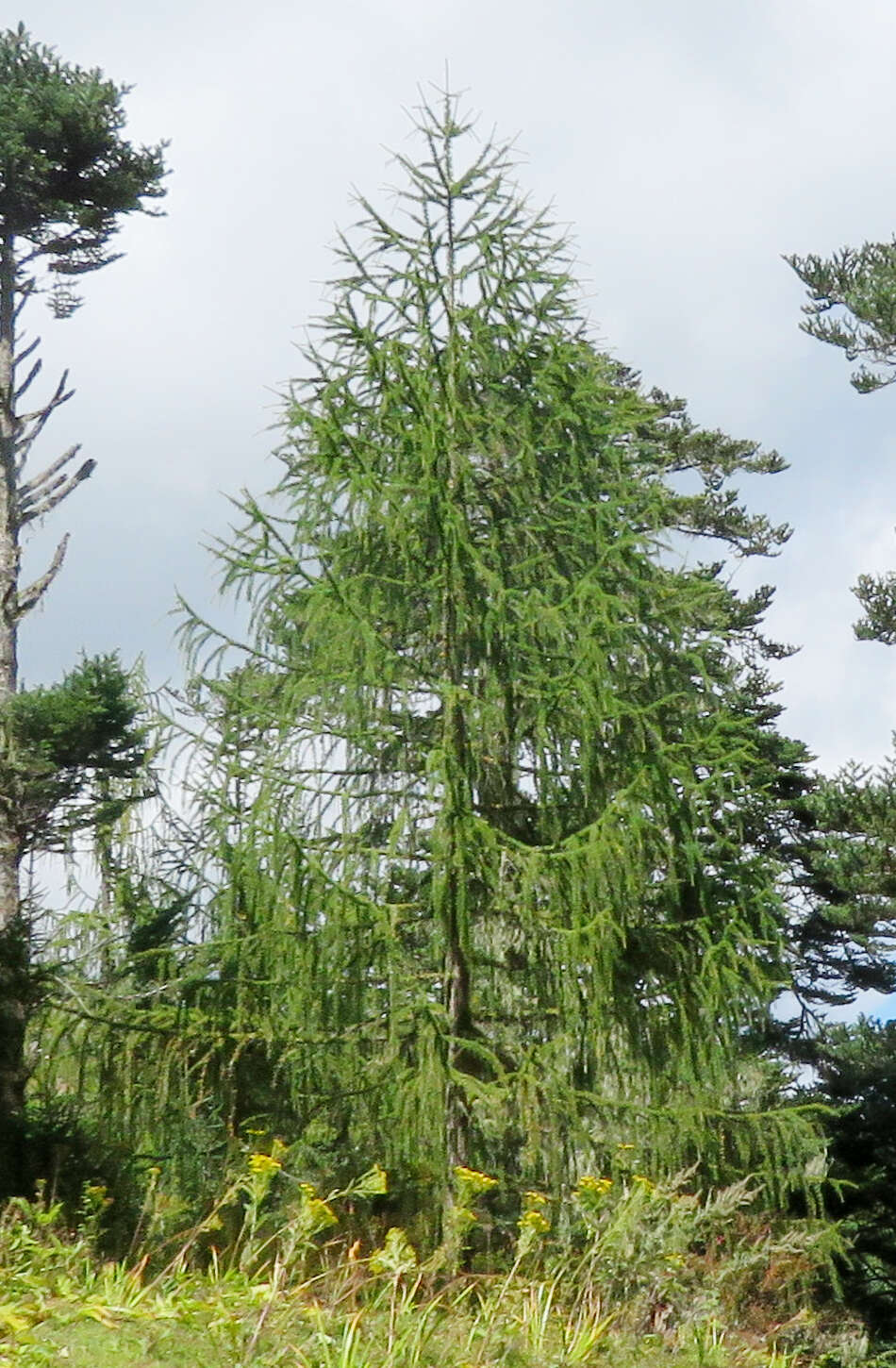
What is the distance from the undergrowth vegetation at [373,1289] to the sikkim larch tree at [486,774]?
53cm

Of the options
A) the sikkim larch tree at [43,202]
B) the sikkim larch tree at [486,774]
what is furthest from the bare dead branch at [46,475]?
the sikkim larch tree at [486,774]

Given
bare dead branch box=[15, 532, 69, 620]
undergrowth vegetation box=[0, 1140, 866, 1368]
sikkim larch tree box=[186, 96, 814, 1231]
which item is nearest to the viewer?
undergrowth vegetation box=[0, 1140, 866, 1368]

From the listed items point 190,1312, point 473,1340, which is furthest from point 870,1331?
point 190,1312

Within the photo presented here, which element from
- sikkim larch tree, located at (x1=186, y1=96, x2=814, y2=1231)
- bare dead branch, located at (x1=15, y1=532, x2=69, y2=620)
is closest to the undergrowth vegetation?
sikkim larch tree, located at (x1=186, y1=96, x2=814, y2=1231)

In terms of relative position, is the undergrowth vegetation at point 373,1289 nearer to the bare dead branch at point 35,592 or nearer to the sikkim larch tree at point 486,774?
the sikkim larch tree at point 486,774

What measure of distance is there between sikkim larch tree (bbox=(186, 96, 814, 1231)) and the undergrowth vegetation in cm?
53

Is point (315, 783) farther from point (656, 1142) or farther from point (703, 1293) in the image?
point (703, 1293)

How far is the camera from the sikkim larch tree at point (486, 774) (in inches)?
308

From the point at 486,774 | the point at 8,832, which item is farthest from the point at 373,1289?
the point at 8,832

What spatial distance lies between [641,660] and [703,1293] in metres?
3.74

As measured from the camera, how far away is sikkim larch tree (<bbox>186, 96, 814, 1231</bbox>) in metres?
7.82

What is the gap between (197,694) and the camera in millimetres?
8766

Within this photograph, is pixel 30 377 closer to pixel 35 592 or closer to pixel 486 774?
pixel 35 592

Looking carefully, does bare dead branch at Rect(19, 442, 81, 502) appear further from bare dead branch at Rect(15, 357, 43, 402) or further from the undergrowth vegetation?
the undergrowth vegetation
